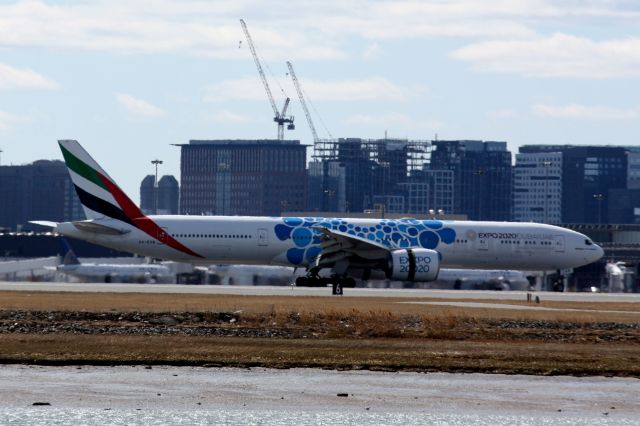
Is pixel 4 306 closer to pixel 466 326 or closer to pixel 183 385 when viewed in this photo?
pixel 466 326

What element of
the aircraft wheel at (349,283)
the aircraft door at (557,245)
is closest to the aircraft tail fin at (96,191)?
the aircraft wheel at (349,283)

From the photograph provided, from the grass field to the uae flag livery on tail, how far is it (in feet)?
57.7

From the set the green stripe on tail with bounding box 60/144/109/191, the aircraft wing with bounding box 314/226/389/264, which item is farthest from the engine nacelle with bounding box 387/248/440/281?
the green stripe on tail with bounding box 60/144/109/191

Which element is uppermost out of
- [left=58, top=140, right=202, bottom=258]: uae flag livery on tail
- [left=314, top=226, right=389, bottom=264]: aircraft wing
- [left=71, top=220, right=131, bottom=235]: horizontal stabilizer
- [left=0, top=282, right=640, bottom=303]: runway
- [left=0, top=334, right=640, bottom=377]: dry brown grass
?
[left=58, top=140, right=202, bottom=258]: uae flag livery on tail

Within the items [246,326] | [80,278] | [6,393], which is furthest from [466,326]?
[80,278]

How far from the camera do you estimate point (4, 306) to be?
48969 mm

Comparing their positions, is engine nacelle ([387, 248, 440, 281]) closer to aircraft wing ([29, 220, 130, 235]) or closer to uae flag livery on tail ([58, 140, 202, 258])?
uae flag livery on tail ([58, 140, 202, 258])

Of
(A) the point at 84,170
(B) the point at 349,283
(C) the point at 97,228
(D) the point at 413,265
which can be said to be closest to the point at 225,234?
(C) the point at 97,228

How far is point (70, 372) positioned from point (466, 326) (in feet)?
55.1

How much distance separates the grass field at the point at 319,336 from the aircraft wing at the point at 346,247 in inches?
560

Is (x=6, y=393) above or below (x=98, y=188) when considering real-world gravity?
below

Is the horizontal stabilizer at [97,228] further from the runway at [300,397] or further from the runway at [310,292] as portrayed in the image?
the runway at [300,397]

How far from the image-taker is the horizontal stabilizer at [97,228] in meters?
72.5

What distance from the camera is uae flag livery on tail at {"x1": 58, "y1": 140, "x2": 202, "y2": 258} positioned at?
72.9m
